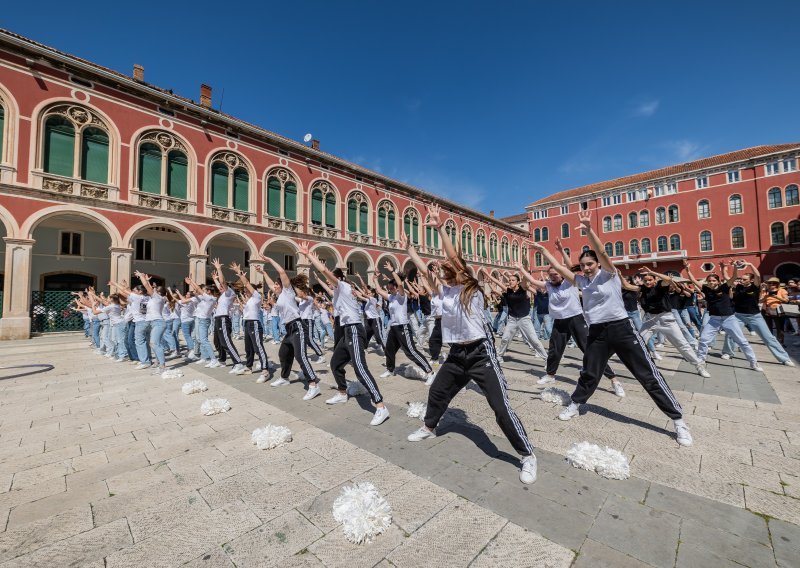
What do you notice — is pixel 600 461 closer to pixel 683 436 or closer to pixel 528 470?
pixel 528 470

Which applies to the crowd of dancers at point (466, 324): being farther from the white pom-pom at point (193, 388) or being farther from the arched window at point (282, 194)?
the arched window at point (282, 194)

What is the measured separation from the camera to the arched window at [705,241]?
37.2m

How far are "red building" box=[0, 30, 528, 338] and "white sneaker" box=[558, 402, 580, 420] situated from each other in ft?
23.6

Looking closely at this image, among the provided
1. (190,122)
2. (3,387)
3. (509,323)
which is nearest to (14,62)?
(190,122)

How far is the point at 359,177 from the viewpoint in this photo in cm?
2731

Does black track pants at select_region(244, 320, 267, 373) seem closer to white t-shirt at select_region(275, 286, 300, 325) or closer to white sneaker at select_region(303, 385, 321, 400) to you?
white t-shirt at select_region(275, 286, 300, 325)

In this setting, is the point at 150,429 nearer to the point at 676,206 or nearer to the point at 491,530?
the point at 491,530

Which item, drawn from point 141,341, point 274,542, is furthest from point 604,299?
point 141,341

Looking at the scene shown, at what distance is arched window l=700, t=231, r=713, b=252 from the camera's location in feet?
122

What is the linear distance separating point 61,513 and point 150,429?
1.67 m

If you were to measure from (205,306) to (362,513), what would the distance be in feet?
23.1

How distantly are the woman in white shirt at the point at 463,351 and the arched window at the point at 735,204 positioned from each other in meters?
48.1

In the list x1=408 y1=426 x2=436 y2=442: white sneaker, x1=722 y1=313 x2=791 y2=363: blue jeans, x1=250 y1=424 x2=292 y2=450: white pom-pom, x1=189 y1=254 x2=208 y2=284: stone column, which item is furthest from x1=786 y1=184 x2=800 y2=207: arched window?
x1=189 y1=254 x2=208 y2=284: stone column

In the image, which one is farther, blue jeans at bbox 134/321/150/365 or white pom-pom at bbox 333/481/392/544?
blue jeans at bbox 134/321/150/365
